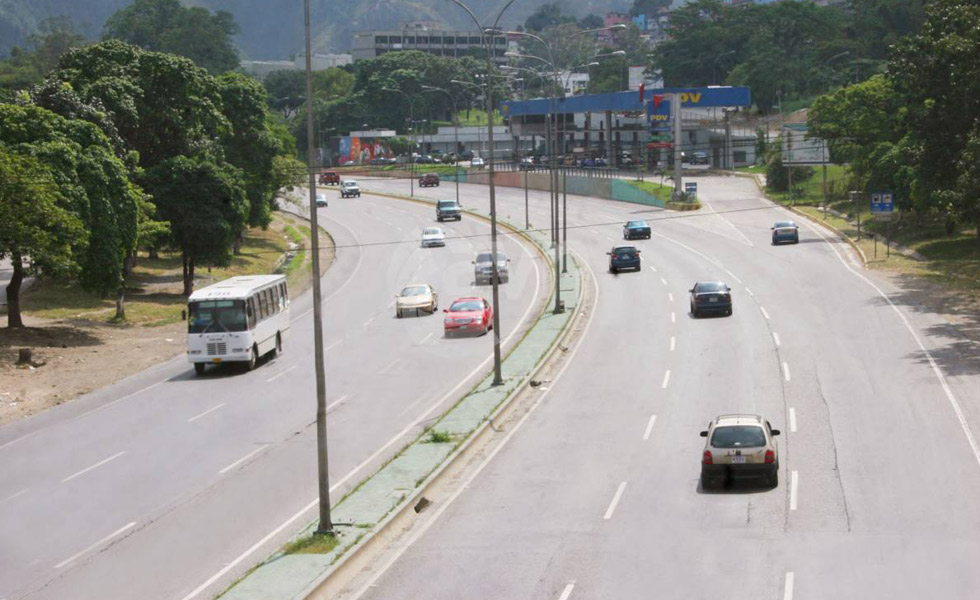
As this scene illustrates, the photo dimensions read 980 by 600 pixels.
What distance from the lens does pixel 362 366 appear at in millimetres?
43688

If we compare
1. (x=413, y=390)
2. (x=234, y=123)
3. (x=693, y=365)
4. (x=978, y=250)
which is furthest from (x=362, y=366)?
(x=234, y=123)

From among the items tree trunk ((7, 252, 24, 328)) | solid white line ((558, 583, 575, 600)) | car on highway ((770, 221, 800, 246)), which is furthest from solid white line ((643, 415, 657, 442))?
car on highway ((770, 221, 800, 246))

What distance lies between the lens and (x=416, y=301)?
57.2 m

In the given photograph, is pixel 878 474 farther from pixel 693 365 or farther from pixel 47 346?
Result: pixel 47 346

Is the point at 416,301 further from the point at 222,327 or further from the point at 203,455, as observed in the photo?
the point at 203,455

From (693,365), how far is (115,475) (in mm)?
20122

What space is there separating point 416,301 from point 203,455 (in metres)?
27.3

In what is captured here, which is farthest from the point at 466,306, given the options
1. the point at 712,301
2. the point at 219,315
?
the point at 219,315

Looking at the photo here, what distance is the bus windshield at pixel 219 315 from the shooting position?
42.2m

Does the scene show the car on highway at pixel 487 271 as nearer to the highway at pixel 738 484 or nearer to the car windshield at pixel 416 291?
the car windshield at pixel 416 291

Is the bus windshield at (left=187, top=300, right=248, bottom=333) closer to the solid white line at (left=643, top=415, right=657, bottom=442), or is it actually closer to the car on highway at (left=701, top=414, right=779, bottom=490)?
the solid white line at (left=643, top=415, right=657, bottom=442)

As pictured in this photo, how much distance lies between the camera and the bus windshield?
4225 centimetres

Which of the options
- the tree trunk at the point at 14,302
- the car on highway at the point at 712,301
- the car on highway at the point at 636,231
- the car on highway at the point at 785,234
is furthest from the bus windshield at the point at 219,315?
the car on highway at the point at 636,231

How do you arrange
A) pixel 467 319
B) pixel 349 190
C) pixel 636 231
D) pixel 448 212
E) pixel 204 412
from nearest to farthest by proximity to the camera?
pixel 204 412 < pixel 467 319 < pixel 636 231 < pixel 448 212 < pixel 349 190
